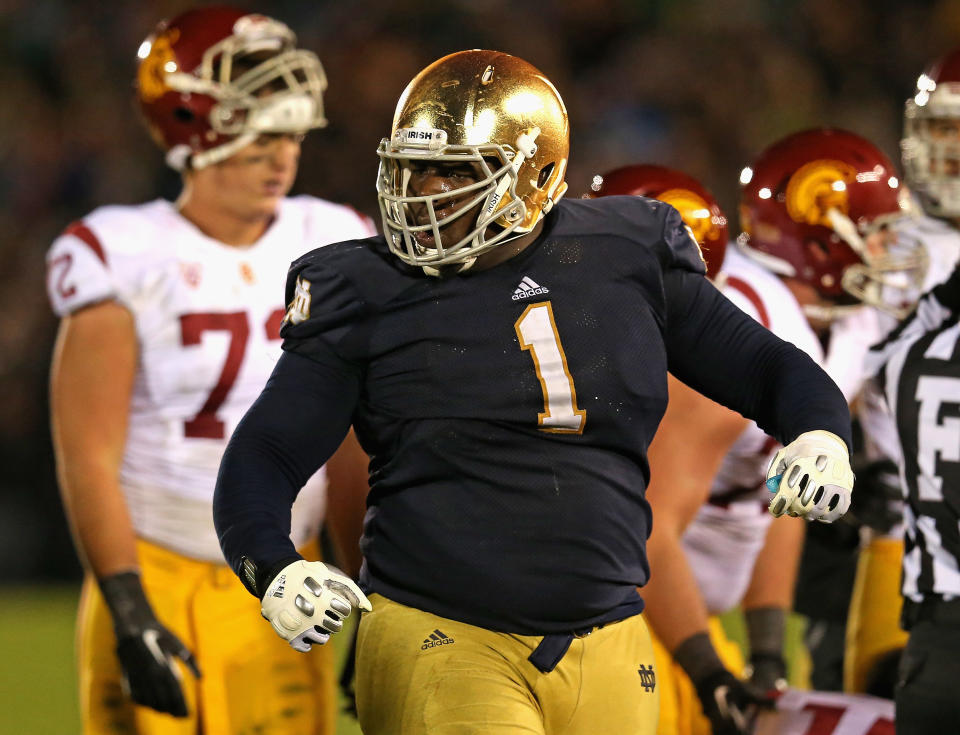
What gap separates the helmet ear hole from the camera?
8.30 feet

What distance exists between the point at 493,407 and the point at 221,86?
1.67 meters

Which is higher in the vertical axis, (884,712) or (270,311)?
(270,311)

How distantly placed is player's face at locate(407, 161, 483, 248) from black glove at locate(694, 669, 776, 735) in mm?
1153

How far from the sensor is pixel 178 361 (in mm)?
3535

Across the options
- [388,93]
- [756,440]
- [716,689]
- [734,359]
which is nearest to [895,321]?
[756,440]

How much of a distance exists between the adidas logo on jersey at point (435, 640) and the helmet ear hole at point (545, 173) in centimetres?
75

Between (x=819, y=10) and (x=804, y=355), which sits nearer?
(x=804, y=355)

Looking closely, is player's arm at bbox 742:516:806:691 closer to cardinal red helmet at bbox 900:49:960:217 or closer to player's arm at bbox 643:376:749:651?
player's arm at bbox 643:376:749:651

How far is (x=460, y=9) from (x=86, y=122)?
7.60ft

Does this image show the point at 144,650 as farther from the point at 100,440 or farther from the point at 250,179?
the point at 250,179

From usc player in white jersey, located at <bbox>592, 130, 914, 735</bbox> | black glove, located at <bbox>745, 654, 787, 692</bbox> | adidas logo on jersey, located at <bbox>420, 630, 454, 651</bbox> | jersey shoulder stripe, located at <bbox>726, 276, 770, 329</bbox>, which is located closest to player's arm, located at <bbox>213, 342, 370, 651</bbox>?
adidas logo on jersey, located at <bbox>420, 630, 454, 651</bbox>

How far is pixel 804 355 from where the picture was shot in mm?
2441

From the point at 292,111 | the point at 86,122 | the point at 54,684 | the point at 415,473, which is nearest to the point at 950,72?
the point at 292,111

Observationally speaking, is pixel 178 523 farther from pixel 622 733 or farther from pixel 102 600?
pixel 622 733
